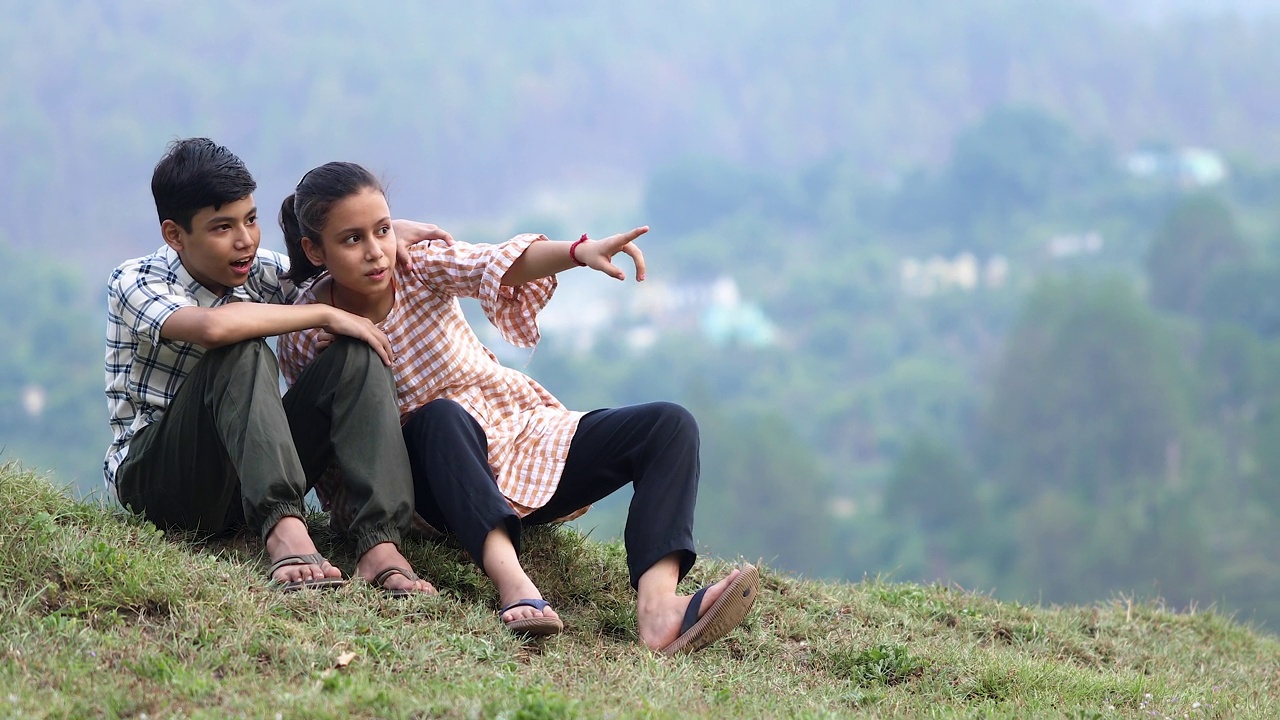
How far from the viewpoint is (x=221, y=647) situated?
3.29 m

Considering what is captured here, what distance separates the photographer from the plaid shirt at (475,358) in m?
4.01

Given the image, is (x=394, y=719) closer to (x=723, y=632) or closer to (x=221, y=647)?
(x=221, y=647)

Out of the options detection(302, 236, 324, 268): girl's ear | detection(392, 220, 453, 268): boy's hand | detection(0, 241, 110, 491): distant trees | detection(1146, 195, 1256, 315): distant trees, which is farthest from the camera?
detection(1146, 195, 1256, 315): distant trees

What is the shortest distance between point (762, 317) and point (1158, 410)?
105 ft

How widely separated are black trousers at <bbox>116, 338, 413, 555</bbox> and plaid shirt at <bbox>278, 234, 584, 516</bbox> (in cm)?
27

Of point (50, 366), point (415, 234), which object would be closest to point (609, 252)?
point (415, 234)

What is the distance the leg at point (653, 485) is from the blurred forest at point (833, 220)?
3407 centimetres

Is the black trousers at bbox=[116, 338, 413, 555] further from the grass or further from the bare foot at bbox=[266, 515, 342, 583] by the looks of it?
the grass

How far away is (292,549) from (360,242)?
0.89 meters

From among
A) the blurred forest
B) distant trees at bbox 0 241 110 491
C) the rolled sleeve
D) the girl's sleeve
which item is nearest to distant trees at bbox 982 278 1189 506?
the blurred forest

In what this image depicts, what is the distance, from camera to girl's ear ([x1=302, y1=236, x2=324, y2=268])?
13.1ft

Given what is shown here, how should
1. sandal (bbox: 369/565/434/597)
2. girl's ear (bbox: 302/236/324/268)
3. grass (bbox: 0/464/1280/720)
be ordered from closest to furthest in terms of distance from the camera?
grass (bbox: 0/464/1280/720) → sandal (bbox: 369/565/434/597) → girl's ear (bbox: 302/236/324/268)

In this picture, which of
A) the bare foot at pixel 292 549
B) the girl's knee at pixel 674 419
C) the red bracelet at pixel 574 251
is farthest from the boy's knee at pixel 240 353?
the girl's knee at pixel 674 419

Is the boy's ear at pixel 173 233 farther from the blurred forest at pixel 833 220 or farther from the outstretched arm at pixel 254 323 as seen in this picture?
the blurred forest at pixel 833 220
